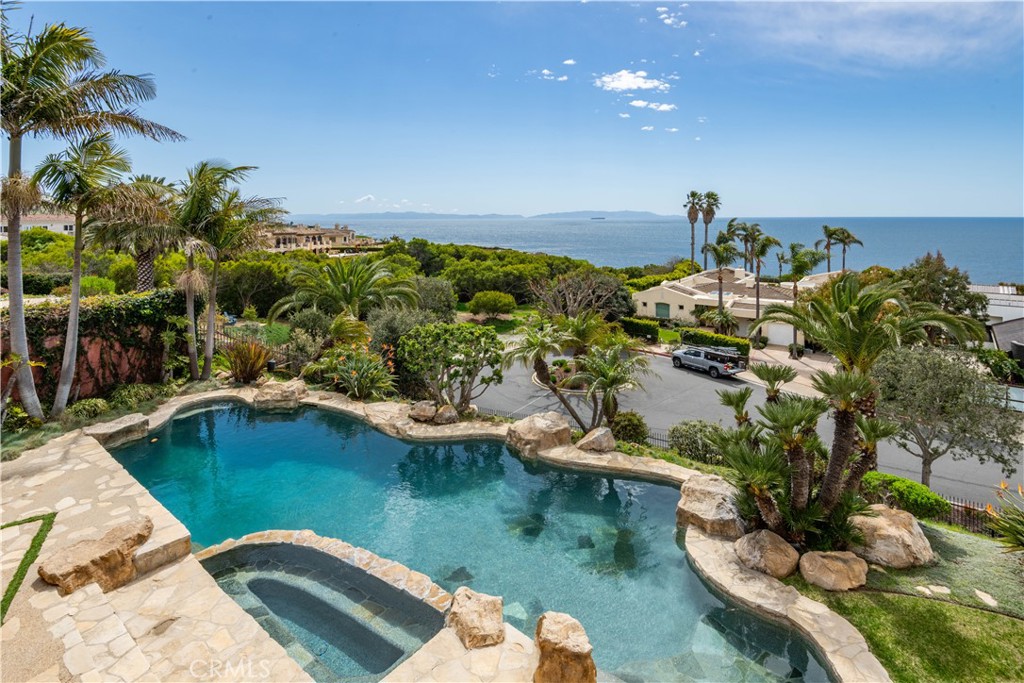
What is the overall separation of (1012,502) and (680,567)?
5693 millimetres

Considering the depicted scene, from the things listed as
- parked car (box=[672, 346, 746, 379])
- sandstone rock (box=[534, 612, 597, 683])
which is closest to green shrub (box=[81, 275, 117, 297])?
sandstone rock (box=[534, 612, 597, 683])

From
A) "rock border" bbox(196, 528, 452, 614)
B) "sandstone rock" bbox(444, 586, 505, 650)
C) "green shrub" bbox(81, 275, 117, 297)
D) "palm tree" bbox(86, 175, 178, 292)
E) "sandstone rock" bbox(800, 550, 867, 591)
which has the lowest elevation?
"sandstone rock" bbox(800, 550, 867, 591)

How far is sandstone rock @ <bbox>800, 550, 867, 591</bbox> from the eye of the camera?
9289 millimetres

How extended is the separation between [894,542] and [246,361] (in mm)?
21097

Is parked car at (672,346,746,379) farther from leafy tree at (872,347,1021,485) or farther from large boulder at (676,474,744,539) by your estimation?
large boulder at (676,474,744,539)

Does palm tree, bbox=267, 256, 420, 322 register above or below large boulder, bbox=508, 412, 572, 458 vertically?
above

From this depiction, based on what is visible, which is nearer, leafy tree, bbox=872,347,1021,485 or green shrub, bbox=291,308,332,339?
leafy tree, bbox=872,347,1021,485

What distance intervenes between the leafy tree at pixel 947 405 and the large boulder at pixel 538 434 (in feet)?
27.0

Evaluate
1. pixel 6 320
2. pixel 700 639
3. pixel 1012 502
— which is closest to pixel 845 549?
pixel 1012 502

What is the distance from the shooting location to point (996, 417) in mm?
11578

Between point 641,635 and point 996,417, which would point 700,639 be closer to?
point 641,635

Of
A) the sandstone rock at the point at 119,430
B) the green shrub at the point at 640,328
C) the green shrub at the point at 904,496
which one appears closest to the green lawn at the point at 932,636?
the green shrub at the point at 904,496

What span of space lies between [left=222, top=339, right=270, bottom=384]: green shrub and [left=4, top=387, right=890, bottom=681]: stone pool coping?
827mm

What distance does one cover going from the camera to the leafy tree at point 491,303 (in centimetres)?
3956
